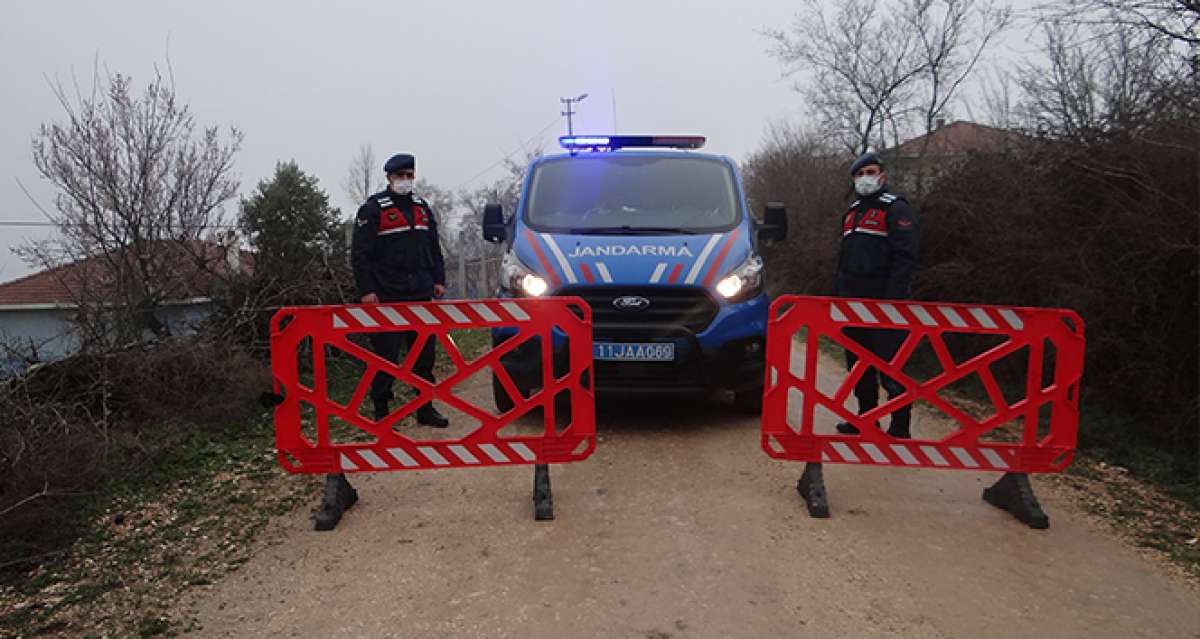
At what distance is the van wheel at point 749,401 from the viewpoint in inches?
233

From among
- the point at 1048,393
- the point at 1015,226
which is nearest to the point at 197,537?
the point at 1048,393

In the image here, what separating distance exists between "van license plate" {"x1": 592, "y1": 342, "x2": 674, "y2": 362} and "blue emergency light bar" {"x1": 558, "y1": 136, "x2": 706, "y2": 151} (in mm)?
2312

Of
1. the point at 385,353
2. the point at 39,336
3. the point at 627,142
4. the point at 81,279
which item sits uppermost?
the point at 627,142

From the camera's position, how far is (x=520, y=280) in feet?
17.2

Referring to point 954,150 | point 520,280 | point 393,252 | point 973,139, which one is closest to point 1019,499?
point 520,280

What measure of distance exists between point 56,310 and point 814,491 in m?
6.11

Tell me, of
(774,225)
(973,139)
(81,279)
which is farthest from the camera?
(973,139)

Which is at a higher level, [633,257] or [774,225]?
[774,225]

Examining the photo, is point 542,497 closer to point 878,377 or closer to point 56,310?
point 878,377

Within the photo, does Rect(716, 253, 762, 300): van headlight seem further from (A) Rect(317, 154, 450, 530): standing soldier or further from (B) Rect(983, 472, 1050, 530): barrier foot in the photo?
(A) Rect(317, 154, 450, 530): standing soldier

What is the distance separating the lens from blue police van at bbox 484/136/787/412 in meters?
5.03

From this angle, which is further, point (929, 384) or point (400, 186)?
point (400, 186)

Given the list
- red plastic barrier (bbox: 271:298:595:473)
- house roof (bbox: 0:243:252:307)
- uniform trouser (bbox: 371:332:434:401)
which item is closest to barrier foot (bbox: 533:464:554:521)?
red plastic barrier (bbox: 271:298:595:473)

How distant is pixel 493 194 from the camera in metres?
32.8
